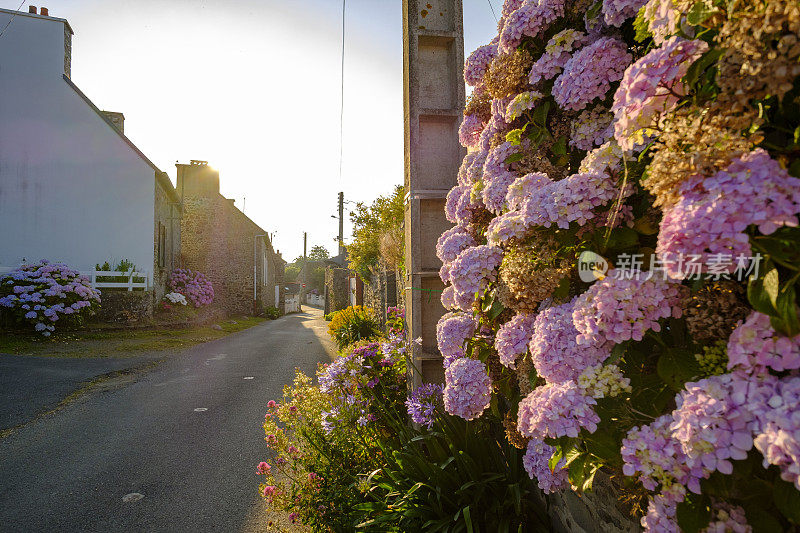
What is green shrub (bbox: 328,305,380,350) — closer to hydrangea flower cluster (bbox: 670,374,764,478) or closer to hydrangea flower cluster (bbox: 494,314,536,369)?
hydrangea flower cluster (bbox: 494,314,536,369)

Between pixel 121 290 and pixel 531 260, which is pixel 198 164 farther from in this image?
pixel 531 260

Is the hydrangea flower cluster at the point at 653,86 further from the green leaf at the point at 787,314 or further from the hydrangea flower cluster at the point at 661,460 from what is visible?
the hydrangea flower cluster at the point at 661,460

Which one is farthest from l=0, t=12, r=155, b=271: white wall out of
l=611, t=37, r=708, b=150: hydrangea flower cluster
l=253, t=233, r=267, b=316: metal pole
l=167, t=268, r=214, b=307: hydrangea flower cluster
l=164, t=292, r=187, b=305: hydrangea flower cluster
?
l=611, t=37, r=708, b=150: hydrangea flower cluster

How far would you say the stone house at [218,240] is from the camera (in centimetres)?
2431

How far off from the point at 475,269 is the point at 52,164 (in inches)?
645

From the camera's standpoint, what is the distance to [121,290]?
13.3 meters

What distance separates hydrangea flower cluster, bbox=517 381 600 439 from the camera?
1.35m

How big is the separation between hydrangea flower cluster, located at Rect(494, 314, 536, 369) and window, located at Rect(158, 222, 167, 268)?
17841 millimetres

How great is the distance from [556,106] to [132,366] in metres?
9.33

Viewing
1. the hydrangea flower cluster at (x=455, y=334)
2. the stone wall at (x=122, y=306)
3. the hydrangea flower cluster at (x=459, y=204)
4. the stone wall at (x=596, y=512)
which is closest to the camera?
the stone wall at (x=596, y=512)

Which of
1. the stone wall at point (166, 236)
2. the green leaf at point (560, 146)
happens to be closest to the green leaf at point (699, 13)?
the green leaf at point (560, 146)

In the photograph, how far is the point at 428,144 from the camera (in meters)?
4.09

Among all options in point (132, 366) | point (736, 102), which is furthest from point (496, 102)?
point (132, 366)

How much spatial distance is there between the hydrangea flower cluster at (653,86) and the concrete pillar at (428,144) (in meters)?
2.76
